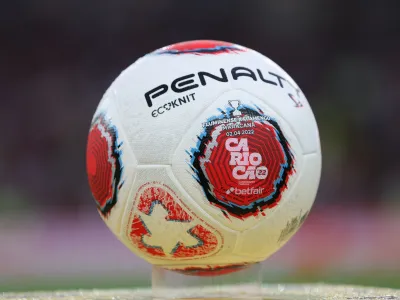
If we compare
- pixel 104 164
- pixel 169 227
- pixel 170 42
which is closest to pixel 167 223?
pixel 169 227

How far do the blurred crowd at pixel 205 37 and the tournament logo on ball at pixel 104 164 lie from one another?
1053 centimetres

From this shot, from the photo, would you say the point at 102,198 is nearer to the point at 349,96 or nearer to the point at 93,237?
the point at 93,237

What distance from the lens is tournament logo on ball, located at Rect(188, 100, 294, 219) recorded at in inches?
158

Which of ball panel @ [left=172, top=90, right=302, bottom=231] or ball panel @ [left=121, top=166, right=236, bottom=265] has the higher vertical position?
ball panel @ [left=172, top=90, right=302, bottom=231]

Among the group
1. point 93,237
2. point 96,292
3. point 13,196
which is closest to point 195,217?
point 96,292

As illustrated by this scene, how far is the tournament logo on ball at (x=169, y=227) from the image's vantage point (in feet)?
13.3

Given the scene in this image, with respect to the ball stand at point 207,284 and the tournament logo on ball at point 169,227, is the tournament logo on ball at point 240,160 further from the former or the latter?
the ball stand at point 207,284

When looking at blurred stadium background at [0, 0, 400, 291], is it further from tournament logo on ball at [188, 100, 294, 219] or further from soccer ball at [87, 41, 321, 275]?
tournament logo on ball at [188, 100, 294, 219]

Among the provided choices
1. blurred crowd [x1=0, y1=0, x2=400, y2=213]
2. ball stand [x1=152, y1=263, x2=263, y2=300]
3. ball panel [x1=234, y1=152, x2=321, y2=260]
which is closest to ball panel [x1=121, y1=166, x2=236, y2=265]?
ball panel [x1=234, y1=152, x2=321, y2=260]

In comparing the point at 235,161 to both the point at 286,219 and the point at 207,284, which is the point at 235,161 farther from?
the point at 207,284

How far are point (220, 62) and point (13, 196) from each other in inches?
413

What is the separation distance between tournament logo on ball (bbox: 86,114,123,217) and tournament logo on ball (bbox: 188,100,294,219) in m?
0.44

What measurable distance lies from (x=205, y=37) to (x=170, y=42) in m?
0.74

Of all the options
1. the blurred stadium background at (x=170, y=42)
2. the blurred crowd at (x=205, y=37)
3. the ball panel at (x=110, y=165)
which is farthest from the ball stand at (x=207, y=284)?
the blurred crowd at (x=205, y=37)
